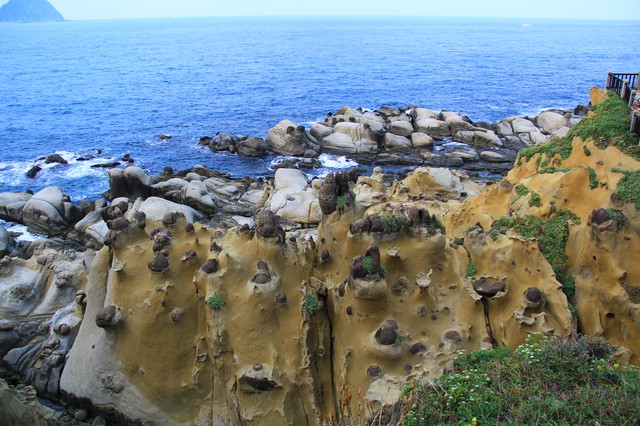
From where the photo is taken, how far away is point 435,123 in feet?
160

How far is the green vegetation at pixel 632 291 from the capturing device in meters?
13.6

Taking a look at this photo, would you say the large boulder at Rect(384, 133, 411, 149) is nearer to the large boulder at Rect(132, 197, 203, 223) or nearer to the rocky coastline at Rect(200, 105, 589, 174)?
the rocky coastline at Rect(200, 105, 589, 174)

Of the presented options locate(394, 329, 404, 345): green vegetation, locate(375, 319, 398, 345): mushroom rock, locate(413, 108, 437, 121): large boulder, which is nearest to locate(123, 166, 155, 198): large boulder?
locate(375, 319, 398, 345): mushroom rock

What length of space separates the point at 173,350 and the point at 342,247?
19.7 feet

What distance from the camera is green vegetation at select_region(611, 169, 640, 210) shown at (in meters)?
14.5

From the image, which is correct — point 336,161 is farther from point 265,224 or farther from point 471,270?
point 265,224

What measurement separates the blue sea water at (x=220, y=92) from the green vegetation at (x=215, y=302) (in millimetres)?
29059

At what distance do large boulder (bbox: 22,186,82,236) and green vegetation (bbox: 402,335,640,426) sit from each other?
29169 mm

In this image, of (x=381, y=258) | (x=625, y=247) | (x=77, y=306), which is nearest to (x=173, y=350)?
(x=77, y=306)

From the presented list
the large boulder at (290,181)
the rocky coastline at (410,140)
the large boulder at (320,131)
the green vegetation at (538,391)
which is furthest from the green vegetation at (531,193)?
the large boulder at (320,131)

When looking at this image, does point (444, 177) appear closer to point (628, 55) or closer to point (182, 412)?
point (182, 412)

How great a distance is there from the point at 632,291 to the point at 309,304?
9268 millimetres

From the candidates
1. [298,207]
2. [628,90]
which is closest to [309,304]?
[298,207]

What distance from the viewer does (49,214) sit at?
103 feet
